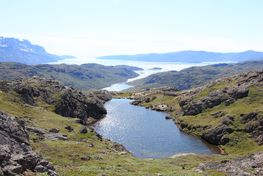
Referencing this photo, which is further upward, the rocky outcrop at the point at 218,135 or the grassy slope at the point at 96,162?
the grassy slope at the point at 96,162

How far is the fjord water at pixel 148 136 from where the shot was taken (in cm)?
12950

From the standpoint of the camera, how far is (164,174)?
65.8 meters

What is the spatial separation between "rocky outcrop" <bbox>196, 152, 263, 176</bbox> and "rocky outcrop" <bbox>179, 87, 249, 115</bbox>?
9301 cm

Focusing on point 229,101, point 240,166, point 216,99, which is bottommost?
point 240,166

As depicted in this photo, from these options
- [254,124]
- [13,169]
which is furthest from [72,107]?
[13,169]

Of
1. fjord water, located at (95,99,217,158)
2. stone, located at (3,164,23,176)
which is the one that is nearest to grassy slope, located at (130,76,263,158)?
fjord water, located at (95,99,217,158)

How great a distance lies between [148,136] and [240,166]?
70908 millimetres

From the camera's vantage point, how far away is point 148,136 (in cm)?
15050

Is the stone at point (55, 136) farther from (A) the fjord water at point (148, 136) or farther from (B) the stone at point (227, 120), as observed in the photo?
(B) the stone at point (227, 120)

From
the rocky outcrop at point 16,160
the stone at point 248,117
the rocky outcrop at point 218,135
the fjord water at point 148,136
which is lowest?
the fjord water at point 148,136

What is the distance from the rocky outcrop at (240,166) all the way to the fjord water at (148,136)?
35.3 metres

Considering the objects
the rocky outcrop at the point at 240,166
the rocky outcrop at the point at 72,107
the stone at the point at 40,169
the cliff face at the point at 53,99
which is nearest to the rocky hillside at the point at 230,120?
the rocky outcrop at the point at 240,166

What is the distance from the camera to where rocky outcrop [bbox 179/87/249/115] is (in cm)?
18200

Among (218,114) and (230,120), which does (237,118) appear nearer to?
(230,120)
